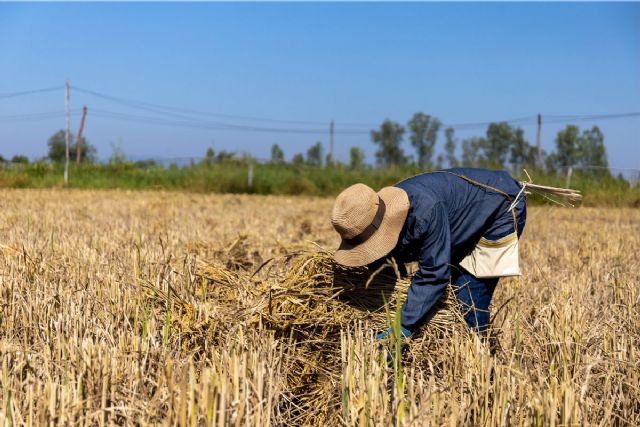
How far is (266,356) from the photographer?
113 inches

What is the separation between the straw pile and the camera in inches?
121

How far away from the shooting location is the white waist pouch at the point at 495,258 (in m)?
3.62

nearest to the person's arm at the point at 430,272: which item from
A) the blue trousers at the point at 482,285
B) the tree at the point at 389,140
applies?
the blue trousers at the point at 482,285

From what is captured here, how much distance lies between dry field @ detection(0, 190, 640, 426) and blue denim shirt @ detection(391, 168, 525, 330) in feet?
0.84

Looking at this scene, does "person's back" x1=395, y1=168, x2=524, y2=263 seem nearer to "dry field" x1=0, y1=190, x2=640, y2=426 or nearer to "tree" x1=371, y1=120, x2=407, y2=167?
"dry field" x1=0, y1=190, x2=640, y2=426

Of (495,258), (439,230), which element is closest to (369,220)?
(439,230)

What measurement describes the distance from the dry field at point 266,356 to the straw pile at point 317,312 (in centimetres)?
1

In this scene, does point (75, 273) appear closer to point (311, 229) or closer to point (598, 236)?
point (311, 229)

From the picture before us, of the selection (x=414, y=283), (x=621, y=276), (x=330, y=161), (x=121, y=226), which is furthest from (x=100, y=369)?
(x=330, y=161)

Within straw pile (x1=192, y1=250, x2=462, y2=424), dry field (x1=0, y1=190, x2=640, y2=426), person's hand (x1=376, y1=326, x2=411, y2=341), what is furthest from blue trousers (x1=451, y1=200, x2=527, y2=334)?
person's hand (x1=376, y1=326, x2=411, y2=341)

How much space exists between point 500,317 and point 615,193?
14770 mm

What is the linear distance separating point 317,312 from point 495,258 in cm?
110

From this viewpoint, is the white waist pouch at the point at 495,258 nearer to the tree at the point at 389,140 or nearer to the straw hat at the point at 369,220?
the straw hat at the point at 369,220

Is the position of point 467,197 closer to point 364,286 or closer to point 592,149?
point 364,286
